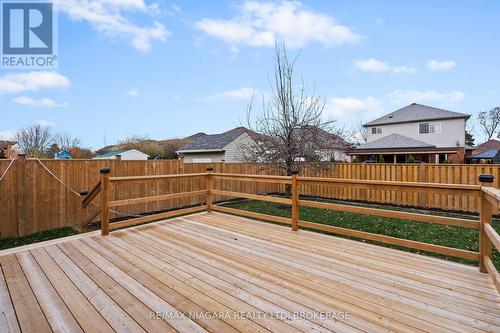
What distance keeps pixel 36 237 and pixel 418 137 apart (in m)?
25.6

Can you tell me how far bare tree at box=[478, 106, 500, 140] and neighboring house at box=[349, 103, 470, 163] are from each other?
24.3 meters

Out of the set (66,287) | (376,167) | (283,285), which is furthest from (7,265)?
(376,167)

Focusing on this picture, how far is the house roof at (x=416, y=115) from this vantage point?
2098 centimetres

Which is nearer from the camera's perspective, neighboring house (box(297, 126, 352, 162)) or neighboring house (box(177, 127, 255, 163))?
neighboring house (box(297, 126, 352, 162))

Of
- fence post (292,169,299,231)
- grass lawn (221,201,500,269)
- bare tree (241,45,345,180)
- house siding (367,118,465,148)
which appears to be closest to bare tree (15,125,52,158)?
bare tree (241,45,345,180)

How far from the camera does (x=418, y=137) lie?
72.9 ft

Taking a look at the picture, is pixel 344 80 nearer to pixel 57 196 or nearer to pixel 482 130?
pixel 57 196

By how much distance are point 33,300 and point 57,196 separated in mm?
4503

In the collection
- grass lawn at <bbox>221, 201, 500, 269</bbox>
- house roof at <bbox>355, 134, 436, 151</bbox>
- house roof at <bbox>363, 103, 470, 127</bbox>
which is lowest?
grass lawn at <bbox>221, 201, 500, 269</bbox>

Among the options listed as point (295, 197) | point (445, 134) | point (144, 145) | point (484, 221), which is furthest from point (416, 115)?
point (144, 145)

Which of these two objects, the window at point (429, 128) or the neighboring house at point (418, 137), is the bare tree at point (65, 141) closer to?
the neighboring house at point (418, 137)

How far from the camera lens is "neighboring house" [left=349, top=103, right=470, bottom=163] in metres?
18.8

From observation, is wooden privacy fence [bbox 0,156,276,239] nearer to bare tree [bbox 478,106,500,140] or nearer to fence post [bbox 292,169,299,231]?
fence post [bbox 292,169,299,231]

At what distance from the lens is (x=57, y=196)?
587 cm
